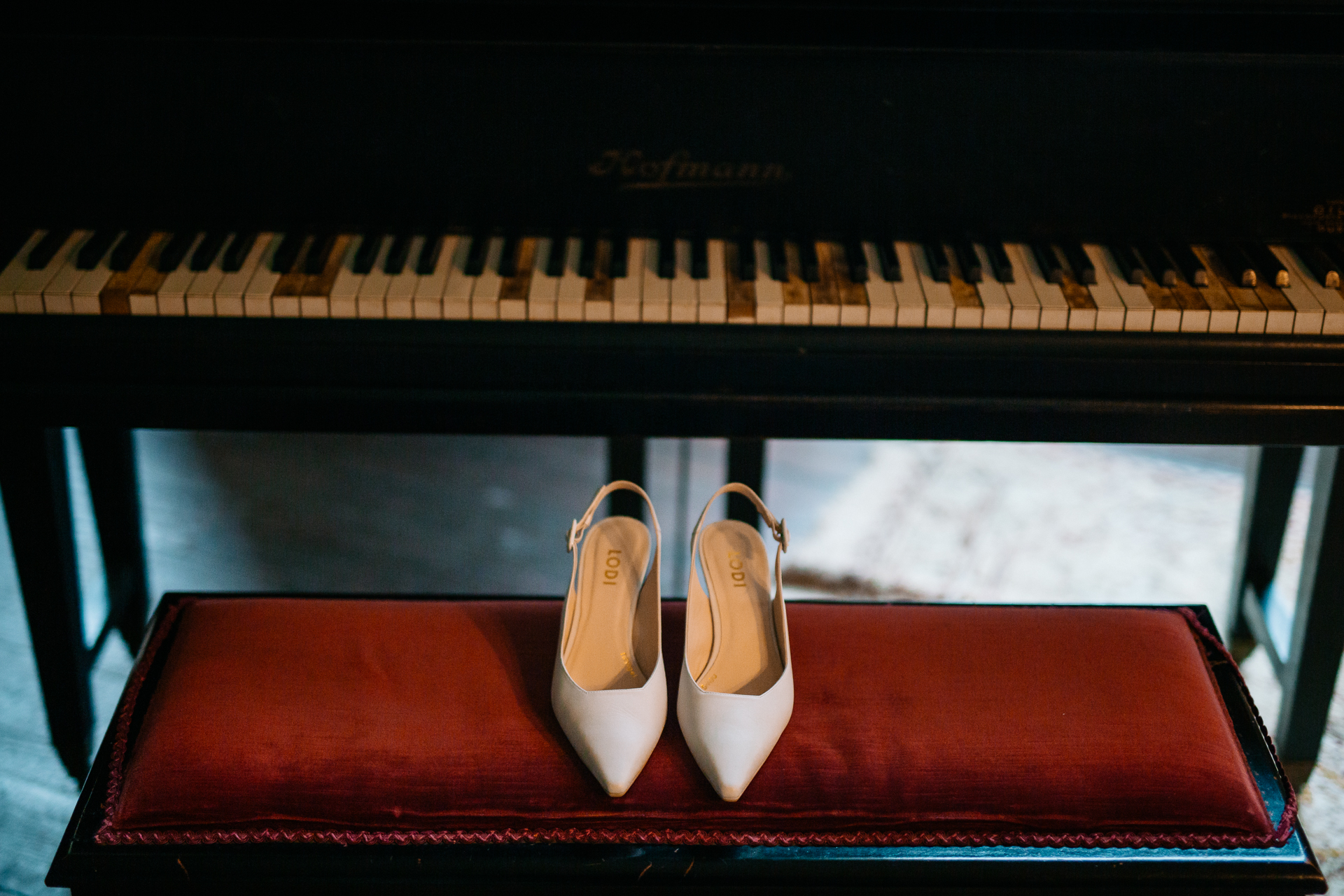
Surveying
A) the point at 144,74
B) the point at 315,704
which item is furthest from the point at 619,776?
the point at 144,74

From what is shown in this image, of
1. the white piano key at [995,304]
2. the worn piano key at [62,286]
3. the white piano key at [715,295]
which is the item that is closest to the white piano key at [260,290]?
the worn piano key at [62,286]

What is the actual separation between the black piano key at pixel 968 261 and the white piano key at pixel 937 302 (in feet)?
0.11

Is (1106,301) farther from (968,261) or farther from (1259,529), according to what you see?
(1259,529)

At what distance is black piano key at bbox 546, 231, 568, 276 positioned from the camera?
156cm

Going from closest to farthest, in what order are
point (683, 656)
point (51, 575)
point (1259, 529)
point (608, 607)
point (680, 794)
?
1. point (680, 794)
2. point (683, 656)
3. point (608, 607)
4. point (51, 575)
5. point (1259, 529)

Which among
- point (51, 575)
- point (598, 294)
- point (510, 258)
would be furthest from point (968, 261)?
point (51, 575)

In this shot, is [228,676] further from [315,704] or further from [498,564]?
[498,564]

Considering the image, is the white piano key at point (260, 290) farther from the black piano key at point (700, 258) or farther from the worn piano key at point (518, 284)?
the black piano key at point (700, 258)

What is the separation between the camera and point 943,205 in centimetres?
161

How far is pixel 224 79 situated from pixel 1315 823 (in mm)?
1845

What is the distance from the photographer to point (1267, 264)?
154cm

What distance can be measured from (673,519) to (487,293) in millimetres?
1200

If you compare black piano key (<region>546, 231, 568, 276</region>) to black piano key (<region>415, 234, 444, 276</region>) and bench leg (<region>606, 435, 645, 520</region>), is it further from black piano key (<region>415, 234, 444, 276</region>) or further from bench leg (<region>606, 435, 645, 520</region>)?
bench leg (<region>606, 435, 645, 520</region>)

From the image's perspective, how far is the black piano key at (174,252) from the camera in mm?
1545
